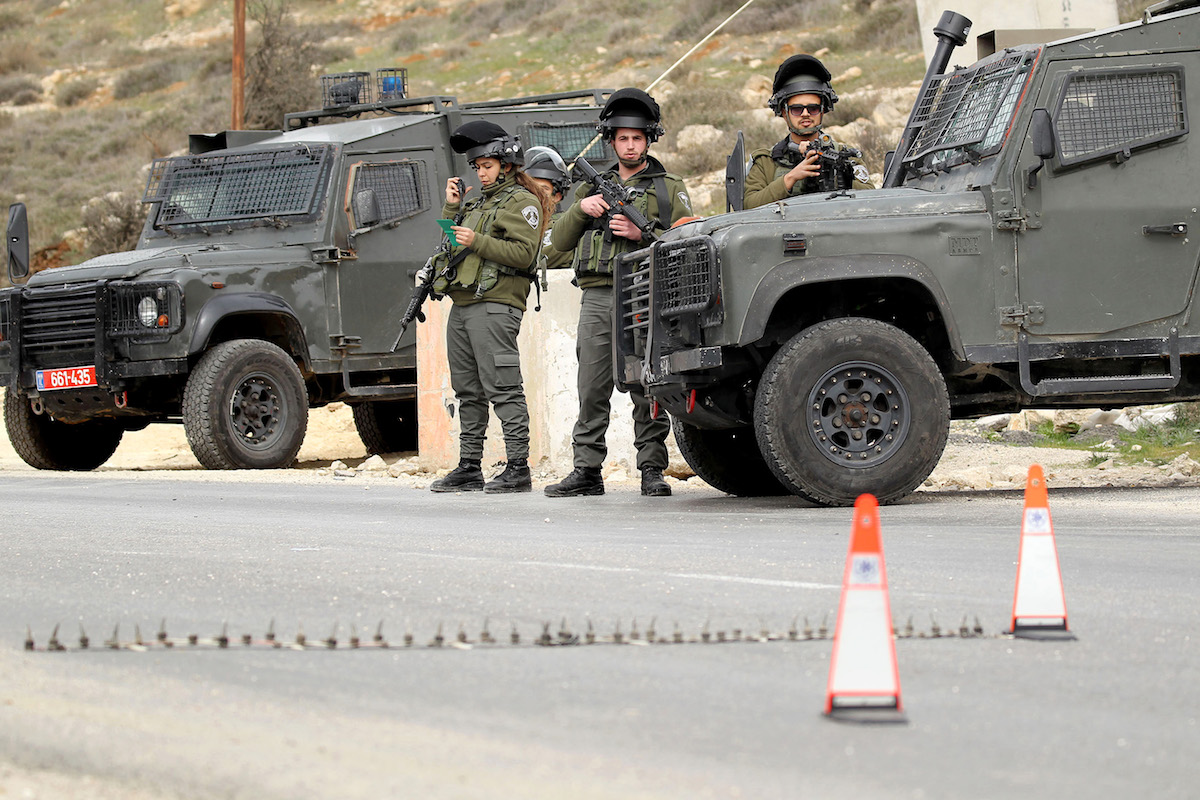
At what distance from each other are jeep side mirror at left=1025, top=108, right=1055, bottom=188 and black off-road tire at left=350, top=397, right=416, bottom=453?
335 inches

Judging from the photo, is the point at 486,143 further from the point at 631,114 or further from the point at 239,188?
the point at 239,188

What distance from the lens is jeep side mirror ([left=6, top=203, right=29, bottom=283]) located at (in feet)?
44.3

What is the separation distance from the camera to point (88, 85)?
5328cm

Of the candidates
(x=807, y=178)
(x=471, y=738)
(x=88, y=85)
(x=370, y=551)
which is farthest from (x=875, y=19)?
(x=471, y=738)

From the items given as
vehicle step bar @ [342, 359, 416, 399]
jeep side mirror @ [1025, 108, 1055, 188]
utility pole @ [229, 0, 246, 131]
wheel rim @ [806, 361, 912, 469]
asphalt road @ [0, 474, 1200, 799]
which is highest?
utility pole @ [229, 0, 246, 131]

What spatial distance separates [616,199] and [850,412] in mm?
1978

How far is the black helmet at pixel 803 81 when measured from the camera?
9203 mm

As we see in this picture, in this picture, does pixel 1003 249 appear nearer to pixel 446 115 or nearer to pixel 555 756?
pixel 555 756

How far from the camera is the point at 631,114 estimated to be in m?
9.47

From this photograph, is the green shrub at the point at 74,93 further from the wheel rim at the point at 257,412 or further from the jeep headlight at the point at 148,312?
the wheel rim at the point at 257,412

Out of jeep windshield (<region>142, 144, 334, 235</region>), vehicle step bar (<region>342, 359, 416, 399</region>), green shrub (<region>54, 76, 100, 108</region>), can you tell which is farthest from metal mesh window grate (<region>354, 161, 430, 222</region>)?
green shrub (<region>54, 76, 100, 108</region>)

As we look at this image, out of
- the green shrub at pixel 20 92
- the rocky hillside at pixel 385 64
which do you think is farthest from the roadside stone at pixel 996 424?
the green shrub at pixel 20 92

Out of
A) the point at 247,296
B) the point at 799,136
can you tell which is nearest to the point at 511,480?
the point at 799,136

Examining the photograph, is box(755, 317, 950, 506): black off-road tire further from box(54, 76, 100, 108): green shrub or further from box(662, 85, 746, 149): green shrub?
box(54, 76, 100, 108): green shrub
